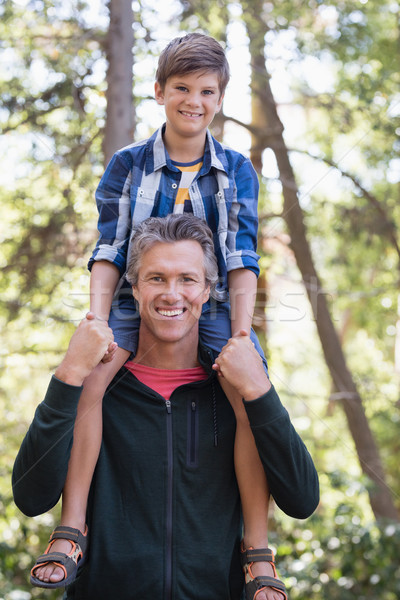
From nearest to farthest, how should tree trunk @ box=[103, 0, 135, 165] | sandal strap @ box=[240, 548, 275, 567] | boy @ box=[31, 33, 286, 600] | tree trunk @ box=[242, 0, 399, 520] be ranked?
sandal strap @ box=[240, 548, 275, 567] < boy @ box=[31, 33, 286, 600] < tree trunk @ box=[103, 0, 135, 165] < tree trunk @ box=[242, 0, 399, 520]

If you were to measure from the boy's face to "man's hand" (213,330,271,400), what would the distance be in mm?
977

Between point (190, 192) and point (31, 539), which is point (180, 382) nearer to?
point (190, 192)

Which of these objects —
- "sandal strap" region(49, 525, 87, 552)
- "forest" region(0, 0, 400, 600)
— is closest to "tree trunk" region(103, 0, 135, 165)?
"forest" region(0, 0, 400, 600)

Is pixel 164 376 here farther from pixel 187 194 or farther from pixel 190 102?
pixel 190 102

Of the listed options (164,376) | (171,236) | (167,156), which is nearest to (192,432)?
(164,376)

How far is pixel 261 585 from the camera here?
2.10 metres

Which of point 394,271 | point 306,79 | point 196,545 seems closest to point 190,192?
point 196,545

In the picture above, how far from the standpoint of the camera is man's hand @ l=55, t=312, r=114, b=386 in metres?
2.03

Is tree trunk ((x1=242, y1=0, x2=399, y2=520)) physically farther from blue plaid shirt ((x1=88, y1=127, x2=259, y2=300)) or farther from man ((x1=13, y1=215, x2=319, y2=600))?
man ((x1=13, y1=215, x2=319, y2=600))

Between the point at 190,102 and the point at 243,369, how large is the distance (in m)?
1.18

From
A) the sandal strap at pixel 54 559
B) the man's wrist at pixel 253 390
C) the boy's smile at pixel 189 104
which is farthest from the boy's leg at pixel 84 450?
the boy's smile at pixel 189 104

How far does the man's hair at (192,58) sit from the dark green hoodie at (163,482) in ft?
4.02

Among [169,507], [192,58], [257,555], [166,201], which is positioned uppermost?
[192,58]

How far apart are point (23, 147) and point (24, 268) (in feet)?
5.29
